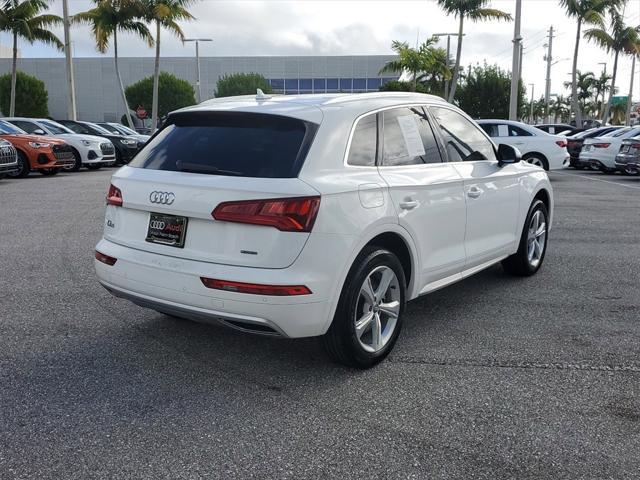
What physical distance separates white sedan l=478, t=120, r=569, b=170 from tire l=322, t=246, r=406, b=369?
14.1 metres

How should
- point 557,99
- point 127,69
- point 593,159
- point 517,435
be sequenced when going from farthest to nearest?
point 557,99
point 127,69
point 593,159
point 517,435

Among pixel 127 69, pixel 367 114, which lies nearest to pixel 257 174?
pixel 367 114

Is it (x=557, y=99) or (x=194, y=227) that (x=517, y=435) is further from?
(x=557, y=99)

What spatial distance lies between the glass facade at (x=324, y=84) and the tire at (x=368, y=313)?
8040 centimetres

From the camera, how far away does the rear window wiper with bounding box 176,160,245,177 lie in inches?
145

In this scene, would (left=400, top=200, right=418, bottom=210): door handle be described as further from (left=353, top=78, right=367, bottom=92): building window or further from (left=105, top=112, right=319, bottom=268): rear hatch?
(left=353, top=78, right=367, bottom=92): building window

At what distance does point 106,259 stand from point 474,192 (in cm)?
274

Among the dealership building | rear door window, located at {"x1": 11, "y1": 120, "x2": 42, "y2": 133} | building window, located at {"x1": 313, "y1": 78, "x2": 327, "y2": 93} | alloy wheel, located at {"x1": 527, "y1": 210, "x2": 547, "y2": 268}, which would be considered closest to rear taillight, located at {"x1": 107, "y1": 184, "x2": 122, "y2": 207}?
alloy wheel, located at {"x1": 527, "y1": 210, "x2": 547, "y2": 268}

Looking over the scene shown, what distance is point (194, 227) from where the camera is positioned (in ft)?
12.1

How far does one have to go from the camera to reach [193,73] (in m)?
87.6

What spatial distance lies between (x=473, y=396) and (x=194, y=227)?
1.85m

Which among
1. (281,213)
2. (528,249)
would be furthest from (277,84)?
(281,213)

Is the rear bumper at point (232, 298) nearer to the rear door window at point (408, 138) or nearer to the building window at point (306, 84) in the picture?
the rear door window at point (408, 138)

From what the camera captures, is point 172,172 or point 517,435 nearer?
point 517,435
